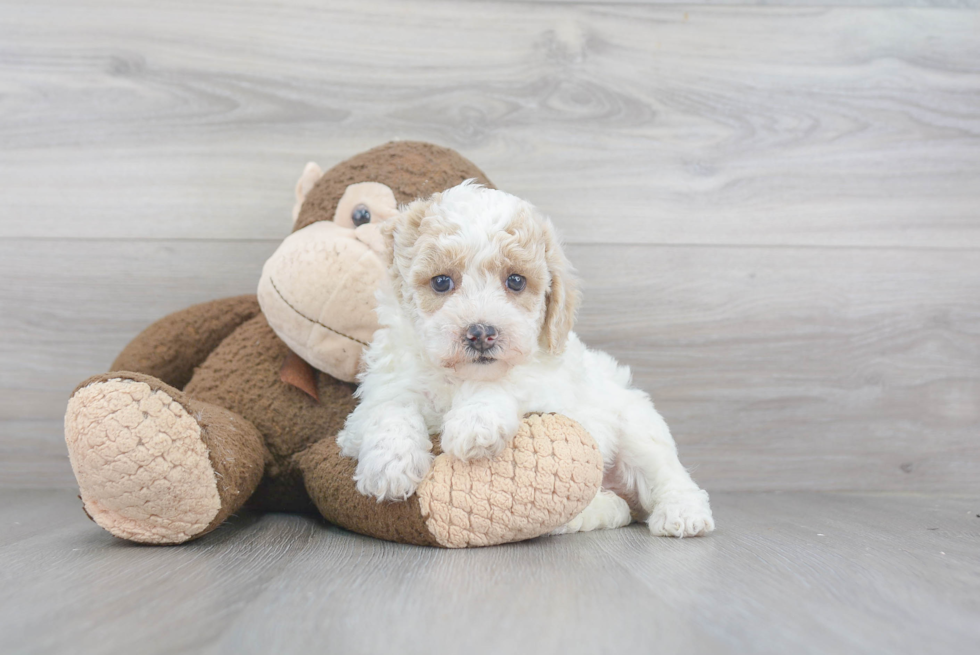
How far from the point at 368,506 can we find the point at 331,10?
3.95ft

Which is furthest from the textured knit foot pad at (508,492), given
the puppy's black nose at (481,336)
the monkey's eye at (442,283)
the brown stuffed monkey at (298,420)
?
the monkey's eye at (442,283)

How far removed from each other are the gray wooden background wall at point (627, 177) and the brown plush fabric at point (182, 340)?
18 cm

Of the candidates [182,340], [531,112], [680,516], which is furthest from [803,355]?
[182,340]

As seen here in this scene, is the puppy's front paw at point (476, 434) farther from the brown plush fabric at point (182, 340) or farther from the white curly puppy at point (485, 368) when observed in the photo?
the brown plush fabric at point (182, 340)

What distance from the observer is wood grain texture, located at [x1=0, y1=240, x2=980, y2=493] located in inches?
69.1

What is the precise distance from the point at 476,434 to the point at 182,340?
79 cm

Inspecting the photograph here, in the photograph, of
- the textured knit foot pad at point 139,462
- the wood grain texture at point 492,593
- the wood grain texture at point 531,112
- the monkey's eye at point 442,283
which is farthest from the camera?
the wood grain texture at point 531,112

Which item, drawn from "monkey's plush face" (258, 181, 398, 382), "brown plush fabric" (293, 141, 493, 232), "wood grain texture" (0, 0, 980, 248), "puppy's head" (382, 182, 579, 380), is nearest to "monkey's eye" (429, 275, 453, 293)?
"puppy's head" (382, 182, 579, 380)

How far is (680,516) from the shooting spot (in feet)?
3.89

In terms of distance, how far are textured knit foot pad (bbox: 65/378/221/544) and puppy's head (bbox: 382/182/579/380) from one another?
0.38m

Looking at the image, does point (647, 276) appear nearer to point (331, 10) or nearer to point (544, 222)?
point (544, 222)

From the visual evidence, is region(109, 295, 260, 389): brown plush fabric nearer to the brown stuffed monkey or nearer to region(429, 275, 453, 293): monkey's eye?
the brown stuffed monkey

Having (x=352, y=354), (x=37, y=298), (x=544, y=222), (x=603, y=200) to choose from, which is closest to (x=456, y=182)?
(x=544, y=222)

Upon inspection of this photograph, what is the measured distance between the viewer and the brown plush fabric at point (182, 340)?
145 centimetres
